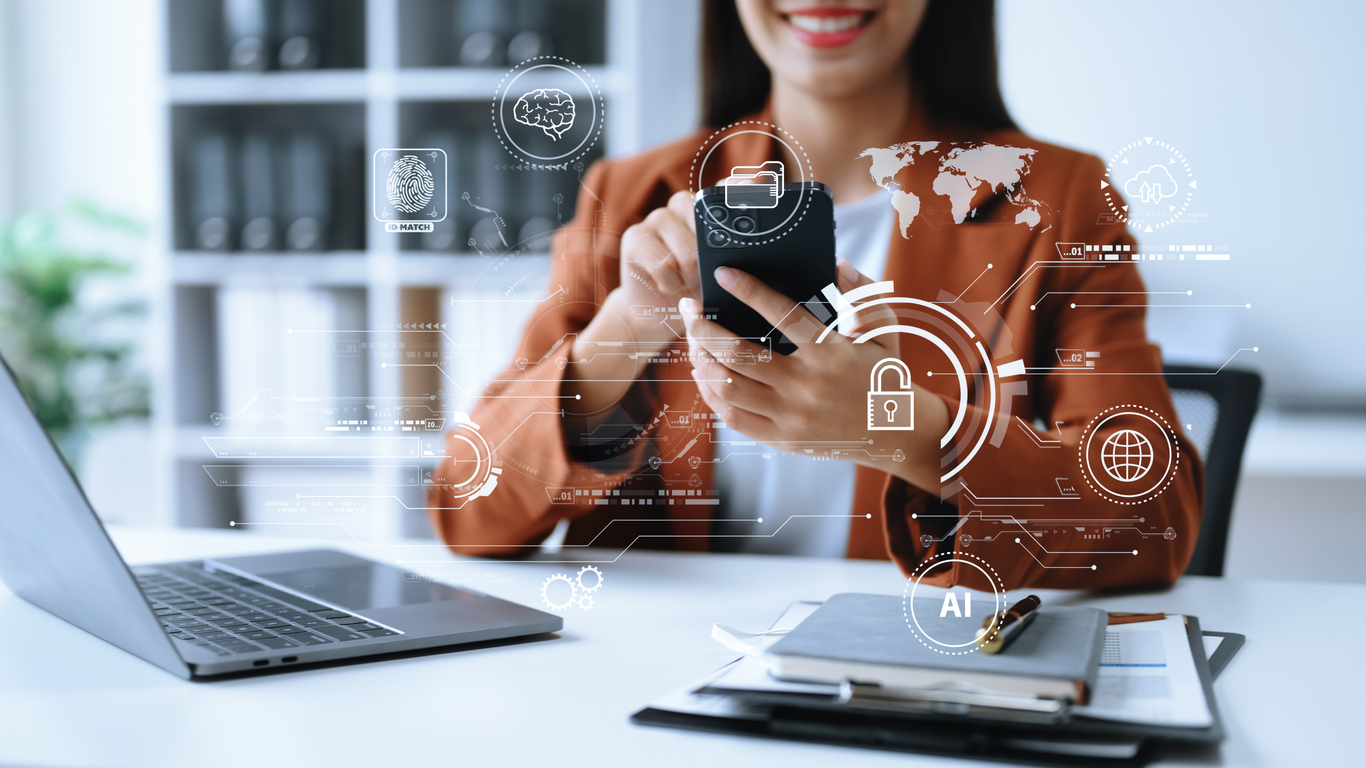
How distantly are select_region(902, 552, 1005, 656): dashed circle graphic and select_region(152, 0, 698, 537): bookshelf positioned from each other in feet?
0.94

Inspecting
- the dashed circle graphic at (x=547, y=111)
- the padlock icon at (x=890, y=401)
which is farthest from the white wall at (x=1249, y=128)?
the dashed circle graphic at (x=547, y=111)

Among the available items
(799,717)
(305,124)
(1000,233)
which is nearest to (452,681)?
(799,717)

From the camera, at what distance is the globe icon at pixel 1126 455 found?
0.59m

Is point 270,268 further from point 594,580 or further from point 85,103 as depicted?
point 85,103

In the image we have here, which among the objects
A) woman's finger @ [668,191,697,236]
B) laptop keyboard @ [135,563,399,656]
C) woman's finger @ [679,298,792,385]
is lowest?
laptop keyboard @ [135,563,399,656]

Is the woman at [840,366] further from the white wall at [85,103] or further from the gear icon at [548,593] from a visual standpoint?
the white wall at [85,103]

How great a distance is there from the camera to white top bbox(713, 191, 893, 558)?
22.2 inches

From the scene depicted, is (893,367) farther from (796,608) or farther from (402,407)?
(402,407)

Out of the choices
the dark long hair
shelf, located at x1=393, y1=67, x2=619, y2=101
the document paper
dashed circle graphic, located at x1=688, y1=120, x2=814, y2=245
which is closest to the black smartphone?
dashed circle graphic, located at x1=688, y1=120, x2=814, y2=245

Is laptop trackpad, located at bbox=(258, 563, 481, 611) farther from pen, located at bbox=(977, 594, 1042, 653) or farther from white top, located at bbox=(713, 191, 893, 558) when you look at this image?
pen, located at bbox=(977, 594, 1042, 653)

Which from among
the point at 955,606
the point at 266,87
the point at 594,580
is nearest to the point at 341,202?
the point at 266,87

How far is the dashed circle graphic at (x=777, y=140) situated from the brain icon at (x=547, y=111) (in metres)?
0.08

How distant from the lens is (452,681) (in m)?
0.48

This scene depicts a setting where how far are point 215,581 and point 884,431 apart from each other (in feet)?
1.38
